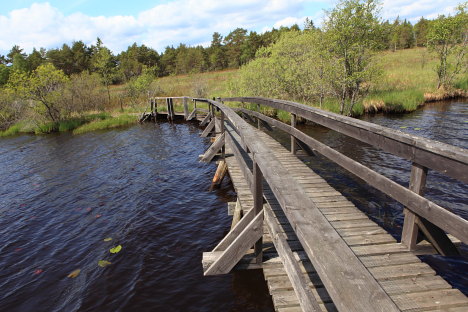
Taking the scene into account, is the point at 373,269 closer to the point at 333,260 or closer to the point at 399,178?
the point at 333,260

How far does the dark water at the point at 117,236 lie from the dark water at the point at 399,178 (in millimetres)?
2871

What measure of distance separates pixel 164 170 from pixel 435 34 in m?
24.9

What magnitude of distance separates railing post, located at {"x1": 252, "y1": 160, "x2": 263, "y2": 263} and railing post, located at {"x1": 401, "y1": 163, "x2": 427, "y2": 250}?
1583 mm

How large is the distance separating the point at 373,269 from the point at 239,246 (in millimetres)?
1531

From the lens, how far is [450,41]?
24.1 metres

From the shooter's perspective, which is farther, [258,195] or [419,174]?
[258,195]

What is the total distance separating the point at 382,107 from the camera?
62.7ft

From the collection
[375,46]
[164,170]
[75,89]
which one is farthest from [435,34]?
A: [75,89]

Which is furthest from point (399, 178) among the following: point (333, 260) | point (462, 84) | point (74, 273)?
point (462, 84)

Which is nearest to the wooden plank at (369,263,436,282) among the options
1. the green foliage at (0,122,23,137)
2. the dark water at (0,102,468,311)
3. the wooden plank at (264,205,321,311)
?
the wooden plank at (264,205,321,311)

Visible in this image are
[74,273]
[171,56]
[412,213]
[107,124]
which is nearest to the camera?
[412,213]

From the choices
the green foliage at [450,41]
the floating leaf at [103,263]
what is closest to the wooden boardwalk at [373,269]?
Result: the floating leaf at [103,263]

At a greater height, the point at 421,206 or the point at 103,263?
the point at 421,206

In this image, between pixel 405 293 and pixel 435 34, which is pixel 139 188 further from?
pixel 435 34
